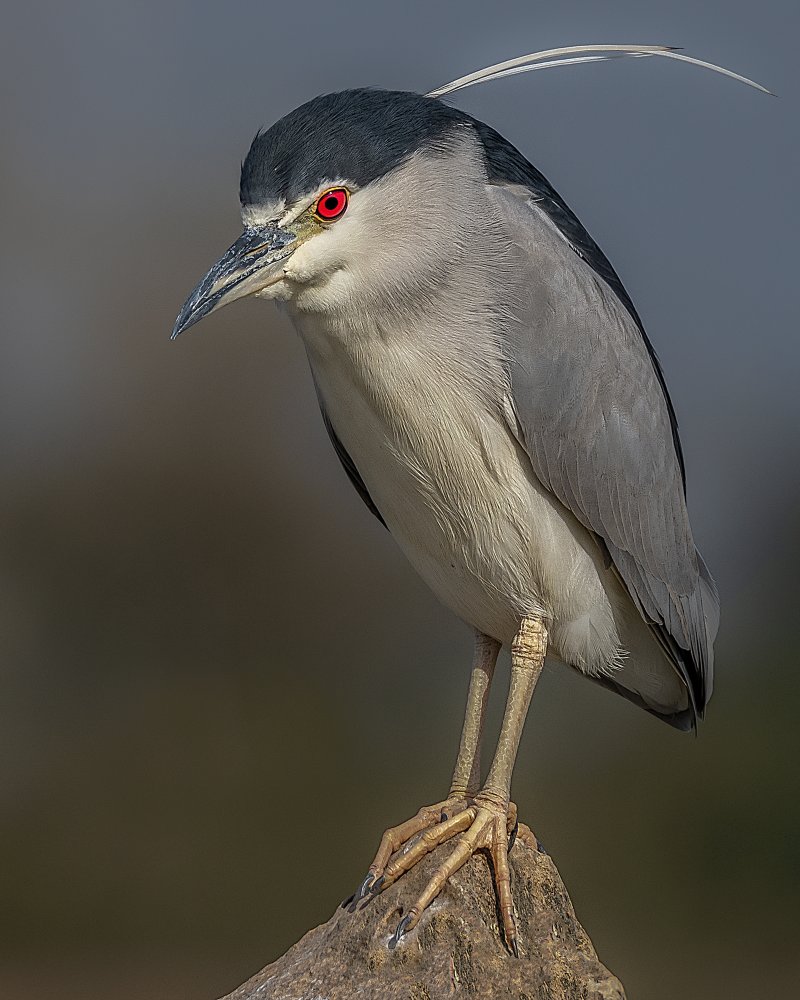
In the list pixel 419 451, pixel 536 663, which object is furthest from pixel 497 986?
pixel 419 451

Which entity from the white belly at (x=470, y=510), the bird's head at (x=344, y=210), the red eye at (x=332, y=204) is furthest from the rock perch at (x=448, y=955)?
the red eye at (x=332, y=204)

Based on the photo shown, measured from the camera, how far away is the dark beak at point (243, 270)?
9.04 feet

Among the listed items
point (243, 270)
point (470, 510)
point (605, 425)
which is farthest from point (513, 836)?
point (243, 270)

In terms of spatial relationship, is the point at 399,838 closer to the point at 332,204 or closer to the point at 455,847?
the point at 455,847

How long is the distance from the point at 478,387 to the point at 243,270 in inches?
24.5

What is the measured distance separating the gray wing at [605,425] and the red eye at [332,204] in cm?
49

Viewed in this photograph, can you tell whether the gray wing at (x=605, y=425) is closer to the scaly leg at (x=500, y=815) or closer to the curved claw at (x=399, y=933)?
the scaly leg at (x=500, y=815)

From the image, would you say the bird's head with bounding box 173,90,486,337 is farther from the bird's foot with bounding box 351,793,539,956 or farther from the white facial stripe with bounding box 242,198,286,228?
the bird's foot with bounding box 351,793,539,956

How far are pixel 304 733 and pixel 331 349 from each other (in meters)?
8.48

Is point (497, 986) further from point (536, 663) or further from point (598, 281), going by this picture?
point (598, 281)

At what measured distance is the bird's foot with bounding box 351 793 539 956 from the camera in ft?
Answer: 9.34

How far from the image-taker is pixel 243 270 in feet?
9.04

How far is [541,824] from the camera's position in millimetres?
10516

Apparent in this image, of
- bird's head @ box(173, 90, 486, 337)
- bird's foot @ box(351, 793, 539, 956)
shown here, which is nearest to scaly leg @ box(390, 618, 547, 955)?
bird's foot @ box(351, 793, 539, 956)
